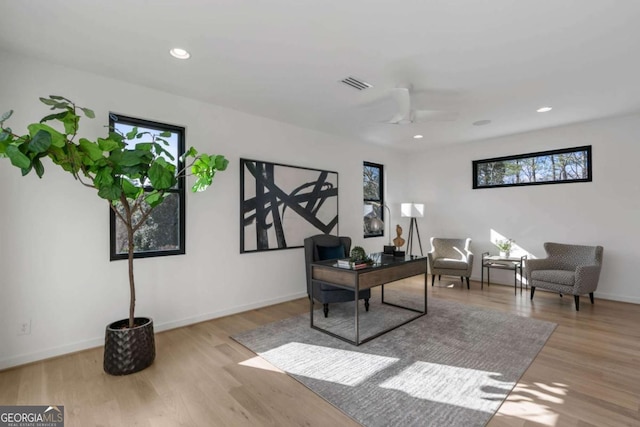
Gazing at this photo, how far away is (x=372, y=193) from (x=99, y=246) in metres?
4.51

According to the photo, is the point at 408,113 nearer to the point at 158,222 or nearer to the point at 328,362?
the point at 328,362

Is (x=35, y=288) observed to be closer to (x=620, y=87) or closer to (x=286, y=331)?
(x=286, y=331)

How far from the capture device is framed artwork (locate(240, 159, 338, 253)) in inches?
159

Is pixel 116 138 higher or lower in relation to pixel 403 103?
lower

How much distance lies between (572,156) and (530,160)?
55 cm

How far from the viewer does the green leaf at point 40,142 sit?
1.96m

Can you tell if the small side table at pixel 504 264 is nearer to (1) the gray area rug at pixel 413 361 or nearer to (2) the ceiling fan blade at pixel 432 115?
(1) the gray area rug at pixel 413 361

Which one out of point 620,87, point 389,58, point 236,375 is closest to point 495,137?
point 620,87

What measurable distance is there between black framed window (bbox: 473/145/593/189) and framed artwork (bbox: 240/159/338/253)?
2.87 metres

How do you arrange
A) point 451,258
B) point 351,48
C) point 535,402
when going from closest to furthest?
point 535,402 < point 351,48 < point 451,258

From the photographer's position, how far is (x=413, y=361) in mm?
2613

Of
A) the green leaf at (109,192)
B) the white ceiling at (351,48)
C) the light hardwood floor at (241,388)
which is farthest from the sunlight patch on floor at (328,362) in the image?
the white ceiling at (351,48)

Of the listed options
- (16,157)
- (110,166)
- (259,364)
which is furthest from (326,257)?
(16,157)

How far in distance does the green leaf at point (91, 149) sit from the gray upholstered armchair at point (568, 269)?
206 inches
